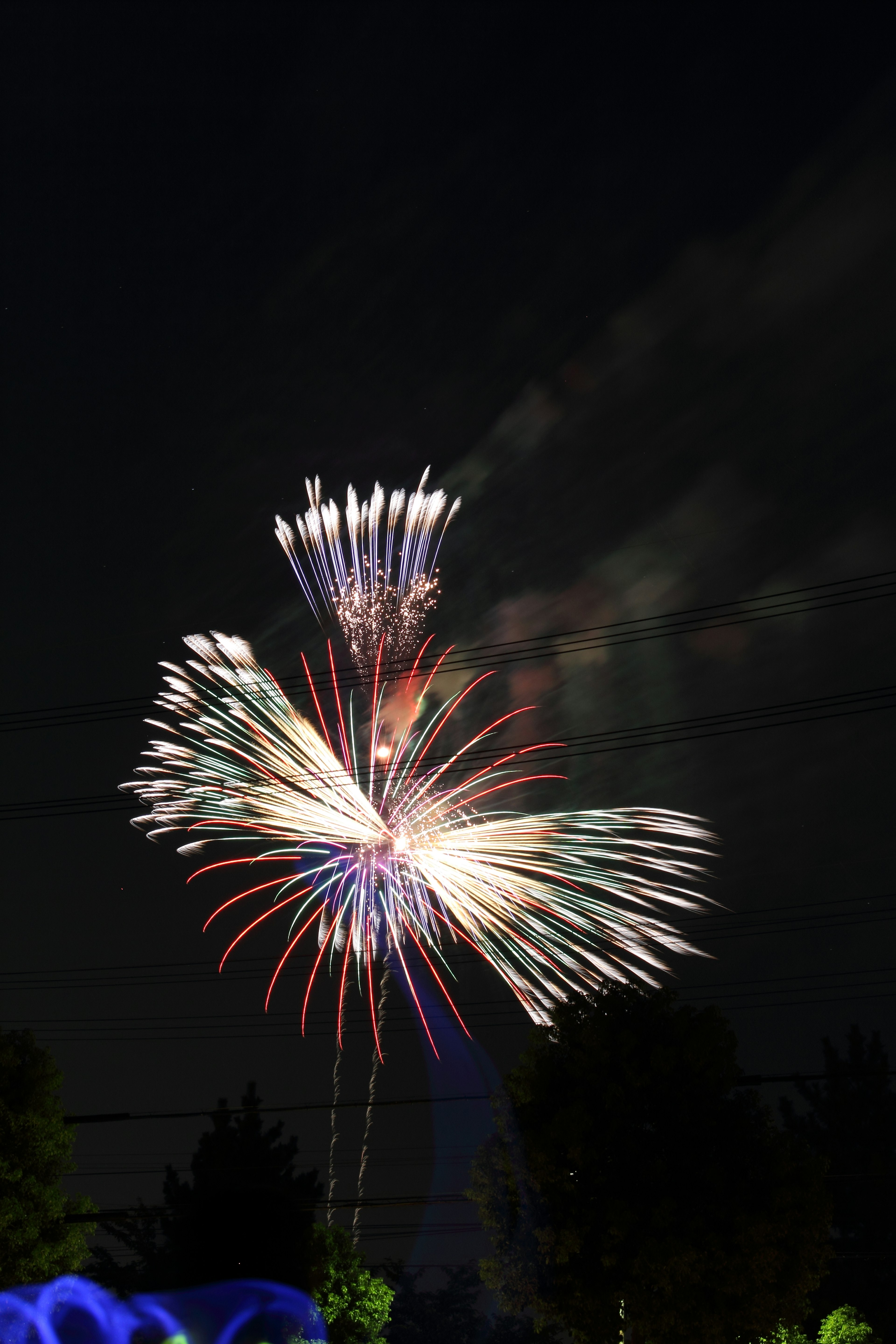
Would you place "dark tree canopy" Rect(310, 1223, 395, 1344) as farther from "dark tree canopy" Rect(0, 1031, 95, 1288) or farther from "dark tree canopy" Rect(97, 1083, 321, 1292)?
"dark tree canopy" Rect(0, 1031, 95, 1288)

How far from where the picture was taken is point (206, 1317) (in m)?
28.8

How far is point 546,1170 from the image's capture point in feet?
59.8

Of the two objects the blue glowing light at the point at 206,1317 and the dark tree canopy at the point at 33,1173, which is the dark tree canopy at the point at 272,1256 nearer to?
the blue glowing light at the point at 206,1317

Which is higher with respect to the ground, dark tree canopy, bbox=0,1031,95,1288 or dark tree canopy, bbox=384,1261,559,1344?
dark tree canopy, bbox=0,1031,95,1288

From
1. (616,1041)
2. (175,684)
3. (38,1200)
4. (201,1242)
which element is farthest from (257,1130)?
(616,1041)

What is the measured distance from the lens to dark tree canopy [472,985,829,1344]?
17109 millimetres

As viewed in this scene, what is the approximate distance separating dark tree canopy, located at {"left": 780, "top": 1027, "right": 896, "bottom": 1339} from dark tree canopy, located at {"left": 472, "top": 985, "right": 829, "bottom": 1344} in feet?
59.7

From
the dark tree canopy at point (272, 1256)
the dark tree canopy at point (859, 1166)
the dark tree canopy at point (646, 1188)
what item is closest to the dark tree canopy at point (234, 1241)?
the dark tree canopy at point (272, 1256)

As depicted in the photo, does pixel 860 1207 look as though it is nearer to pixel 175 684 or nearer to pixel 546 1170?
pixel 546 1170

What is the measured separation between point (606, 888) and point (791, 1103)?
27197 mm

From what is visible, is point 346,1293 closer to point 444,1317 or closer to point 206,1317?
point 206,1317

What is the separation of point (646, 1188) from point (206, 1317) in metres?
17.0

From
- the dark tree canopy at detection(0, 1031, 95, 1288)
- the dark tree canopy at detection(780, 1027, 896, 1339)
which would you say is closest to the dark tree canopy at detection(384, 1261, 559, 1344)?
the dark tree canopy at detection(780, 1027, 896, 1339)

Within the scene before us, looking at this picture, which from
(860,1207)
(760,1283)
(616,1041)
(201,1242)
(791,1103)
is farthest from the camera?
(791,1103)
